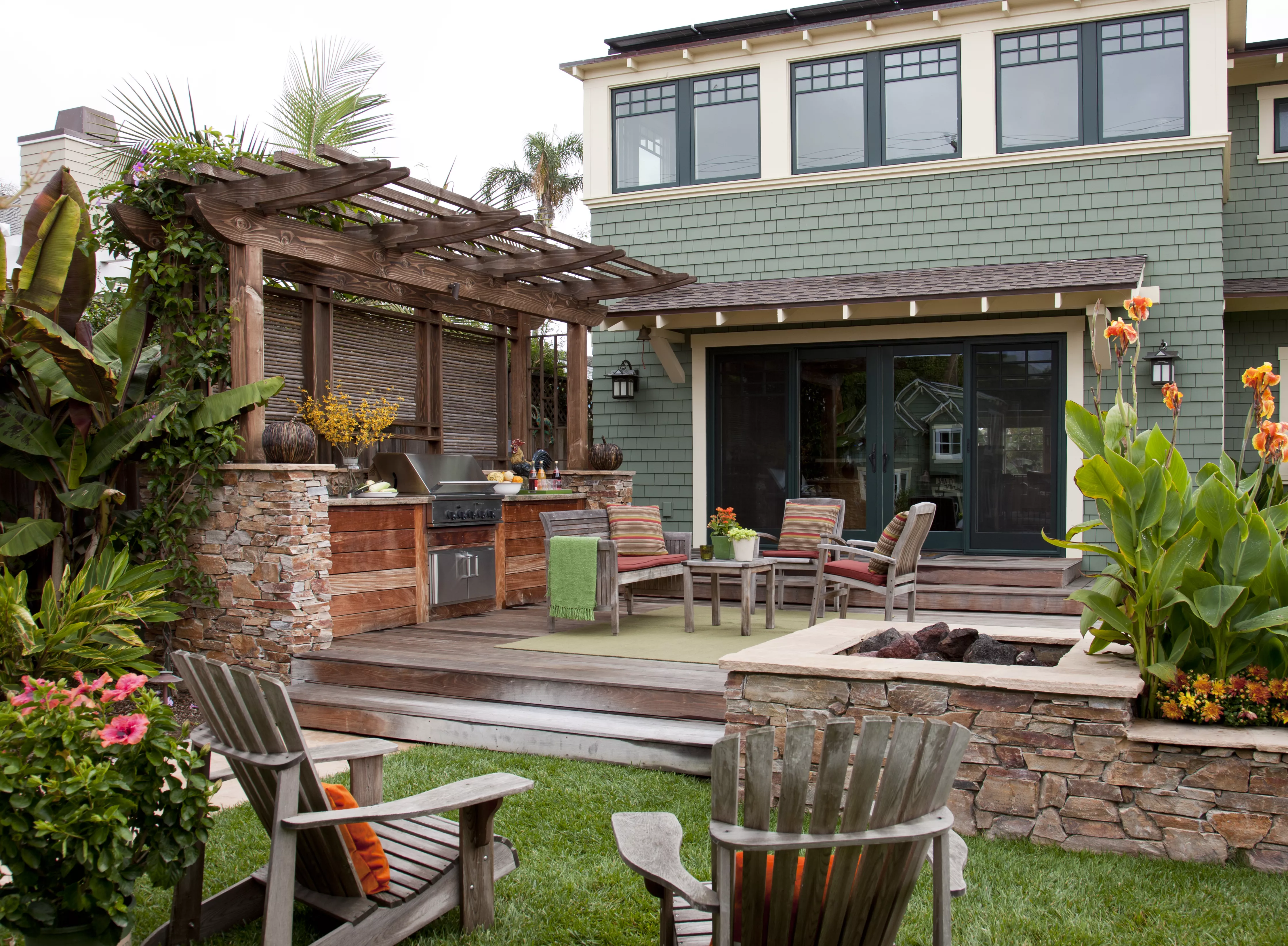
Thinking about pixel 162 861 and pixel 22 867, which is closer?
pixel 22 867

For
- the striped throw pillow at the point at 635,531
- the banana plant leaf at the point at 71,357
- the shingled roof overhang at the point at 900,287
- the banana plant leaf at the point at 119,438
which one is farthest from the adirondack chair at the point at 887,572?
the banana plant leaf at the point at 71,357

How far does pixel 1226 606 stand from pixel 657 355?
7.66m

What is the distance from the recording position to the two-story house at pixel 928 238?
9531mm

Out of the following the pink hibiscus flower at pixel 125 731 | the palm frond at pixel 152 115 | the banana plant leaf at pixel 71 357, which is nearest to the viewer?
the pink hibiscus flower at pixel 125 731

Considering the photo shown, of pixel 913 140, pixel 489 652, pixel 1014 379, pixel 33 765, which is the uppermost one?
pixel 913 140

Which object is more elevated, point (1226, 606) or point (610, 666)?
point (1226, 606)

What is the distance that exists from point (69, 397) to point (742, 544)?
4454mm

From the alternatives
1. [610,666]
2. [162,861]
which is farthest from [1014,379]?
[162,861]

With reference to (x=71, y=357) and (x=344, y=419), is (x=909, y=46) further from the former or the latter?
(x=71, y=357)

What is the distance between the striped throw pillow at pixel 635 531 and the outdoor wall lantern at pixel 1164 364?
472 cm

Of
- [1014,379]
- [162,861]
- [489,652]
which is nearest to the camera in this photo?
[162,861]

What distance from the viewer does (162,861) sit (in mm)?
2531

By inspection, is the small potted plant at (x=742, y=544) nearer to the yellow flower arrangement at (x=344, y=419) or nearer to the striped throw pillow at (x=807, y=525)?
the striped throw pillow at (x=807, y=525)

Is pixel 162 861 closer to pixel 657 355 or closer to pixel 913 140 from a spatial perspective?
pixel 657 355
